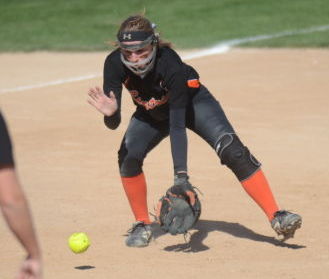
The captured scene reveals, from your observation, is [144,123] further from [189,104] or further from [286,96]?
[286,96]

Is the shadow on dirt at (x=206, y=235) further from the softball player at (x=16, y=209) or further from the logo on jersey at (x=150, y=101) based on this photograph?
the softball player at (x=16, y=209)

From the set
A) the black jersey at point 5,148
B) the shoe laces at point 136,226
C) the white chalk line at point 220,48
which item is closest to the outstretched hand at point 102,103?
the shoe laces at point 136,226

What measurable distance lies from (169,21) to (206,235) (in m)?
12.9

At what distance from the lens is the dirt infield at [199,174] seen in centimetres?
709

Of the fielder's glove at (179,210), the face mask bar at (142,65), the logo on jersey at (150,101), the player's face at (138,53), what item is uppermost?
the player's face at (138,53)

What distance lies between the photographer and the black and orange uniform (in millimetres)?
7172

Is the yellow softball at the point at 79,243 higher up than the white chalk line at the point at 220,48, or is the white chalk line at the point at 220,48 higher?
the white chalk line at the point at 220,48

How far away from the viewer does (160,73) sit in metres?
7.28

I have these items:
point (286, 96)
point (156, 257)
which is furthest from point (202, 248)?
→ point (286, 96)

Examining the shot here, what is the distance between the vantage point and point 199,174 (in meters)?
9.78

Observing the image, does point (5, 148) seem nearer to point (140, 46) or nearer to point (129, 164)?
point (140, 46)

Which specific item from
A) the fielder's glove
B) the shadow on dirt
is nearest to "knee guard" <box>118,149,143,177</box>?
the fielder's glove

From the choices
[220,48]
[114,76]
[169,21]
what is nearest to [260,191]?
[114,76]

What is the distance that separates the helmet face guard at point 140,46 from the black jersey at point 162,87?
0.26ft
